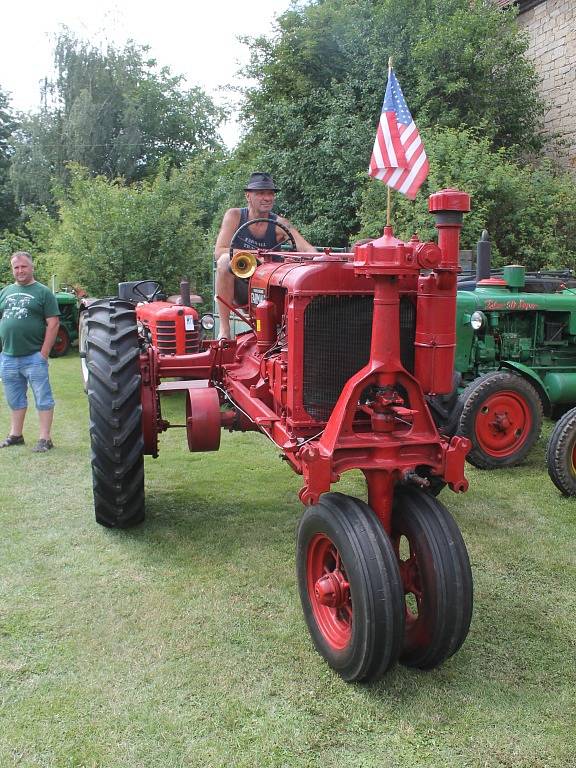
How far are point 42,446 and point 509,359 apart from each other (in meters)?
4.18

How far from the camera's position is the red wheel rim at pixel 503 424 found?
5.60 meters

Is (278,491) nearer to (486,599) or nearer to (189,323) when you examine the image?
Result: (486,599)

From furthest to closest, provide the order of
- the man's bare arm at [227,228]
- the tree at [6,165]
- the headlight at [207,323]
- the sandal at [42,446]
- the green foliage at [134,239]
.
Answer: the tree at [6,165], the green foliage at [134,239], the headlight at [207,323], the sandal at [42,446], the man's bare arm at [227,228]

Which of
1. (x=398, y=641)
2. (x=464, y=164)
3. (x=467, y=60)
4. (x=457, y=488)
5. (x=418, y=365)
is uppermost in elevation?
(x=467, y=60)

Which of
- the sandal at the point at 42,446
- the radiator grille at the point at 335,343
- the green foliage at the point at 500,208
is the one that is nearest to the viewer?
the radiator grille at the point at 335,343

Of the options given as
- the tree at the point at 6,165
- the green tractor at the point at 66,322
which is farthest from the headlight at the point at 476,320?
the tree at the point at 6,165

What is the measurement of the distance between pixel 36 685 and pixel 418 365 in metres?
2.03

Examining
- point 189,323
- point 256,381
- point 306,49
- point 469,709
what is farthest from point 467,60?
point 469,709

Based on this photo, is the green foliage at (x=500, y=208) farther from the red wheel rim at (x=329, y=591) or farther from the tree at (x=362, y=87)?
the red wheel rim at (x=329, y=591)

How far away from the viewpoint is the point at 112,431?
157 inches

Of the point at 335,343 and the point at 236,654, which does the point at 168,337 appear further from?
the point at 236,654

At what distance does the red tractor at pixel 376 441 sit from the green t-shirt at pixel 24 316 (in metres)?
3.10

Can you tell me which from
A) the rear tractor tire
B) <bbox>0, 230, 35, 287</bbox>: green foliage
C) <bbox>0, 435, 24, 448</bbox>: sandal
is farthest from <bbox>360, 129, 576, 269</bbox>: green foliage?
<bbox>0, 230, 35, 287</bbox>: green foliage

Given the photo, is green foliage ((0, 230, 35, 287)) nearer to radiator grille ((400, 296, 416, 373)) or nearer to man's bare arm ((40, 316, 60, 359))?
man's bare arm ((40, 316, 60, 359))
